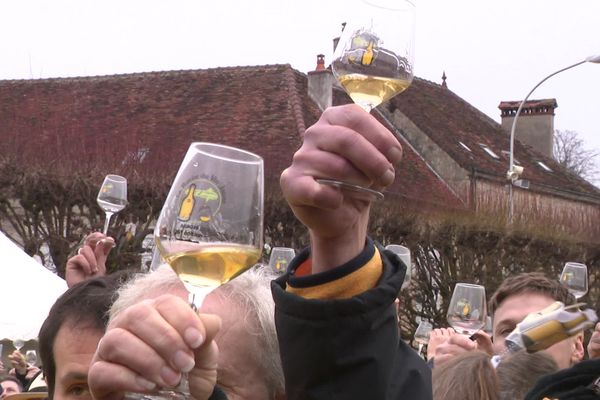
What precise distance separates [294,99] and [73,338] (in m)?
24.5

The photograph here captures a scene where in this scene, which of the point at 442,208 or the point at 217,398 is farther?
the point at 442,208

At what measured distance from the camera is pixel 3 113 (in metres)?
28.8

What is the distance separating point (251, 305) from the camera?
245 cm

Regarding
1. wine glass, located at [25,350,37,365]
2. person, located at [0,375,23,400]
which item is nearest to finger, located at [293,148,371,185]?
person, located at [0,375,23,400]

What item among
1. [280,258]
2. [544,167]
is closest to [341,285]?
[280,258]

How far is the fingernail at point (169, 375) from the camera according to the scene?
60.7 inches

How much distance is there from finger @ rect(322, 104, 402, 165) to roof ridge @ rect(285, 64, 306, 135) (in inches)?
912

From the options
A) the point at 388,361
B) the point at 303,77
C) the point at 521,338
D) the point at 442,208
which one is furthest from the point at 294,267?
the point at 303,77

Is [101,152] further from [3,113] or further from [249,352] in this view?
[249,352]

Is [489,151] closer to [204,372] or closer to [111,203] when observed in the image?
[111,203]

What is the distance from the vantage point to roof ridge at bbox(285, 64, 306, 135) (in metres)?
25.9

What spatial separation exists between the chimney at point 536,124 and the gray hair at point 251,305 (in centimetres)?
3913

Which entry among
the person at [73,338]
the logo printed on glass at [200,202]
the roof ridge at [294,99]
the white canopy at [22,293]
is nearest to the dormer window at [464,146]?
the roof ridge at [294,99]

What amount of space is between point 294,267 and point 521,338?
2.71 ft
